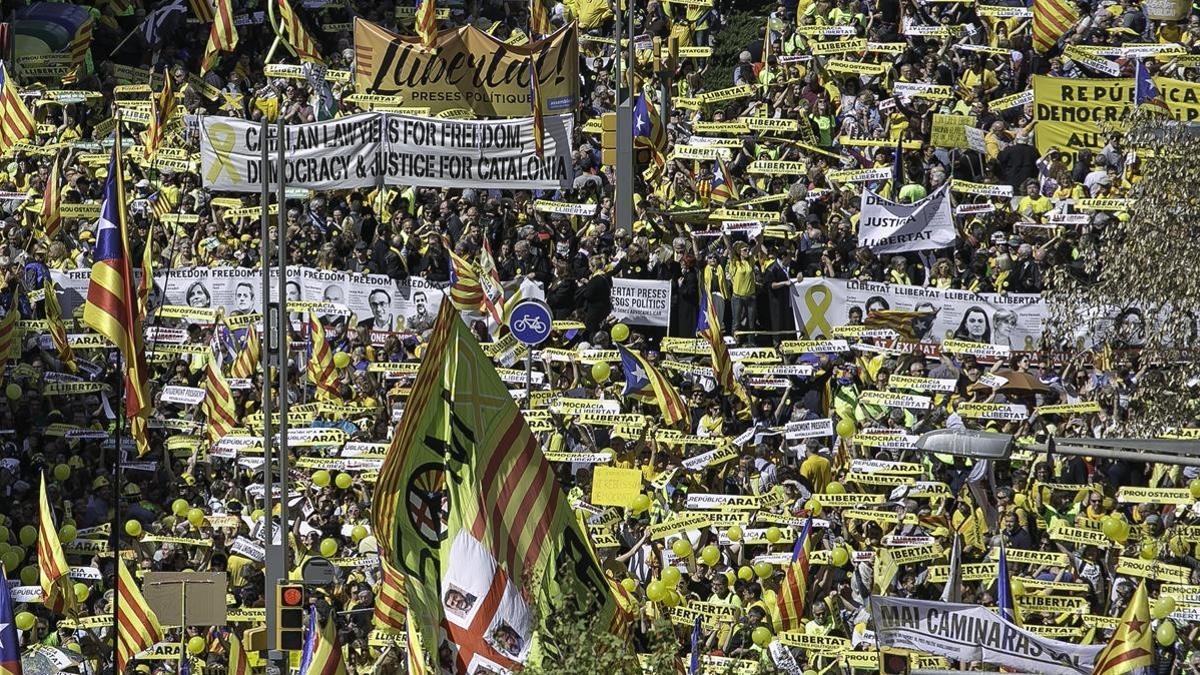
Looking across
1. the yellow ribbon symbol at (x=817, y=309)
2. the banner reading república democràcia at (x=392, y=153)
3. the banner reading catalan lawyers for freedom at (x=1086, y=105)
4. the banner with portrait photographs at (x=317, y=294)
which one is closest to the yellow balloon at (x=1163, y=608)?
the yellow ribbon symbol at (x=817, y=309)

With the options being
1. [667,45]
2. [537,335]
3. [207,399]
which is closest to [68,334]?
[207,399]

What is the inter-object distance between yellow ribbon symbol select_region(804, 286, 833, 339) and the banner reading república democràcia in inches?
184

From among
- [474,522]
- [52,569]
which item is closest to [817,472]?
[52,569]

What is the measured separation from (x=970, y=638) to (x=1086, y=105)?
10.8 meters

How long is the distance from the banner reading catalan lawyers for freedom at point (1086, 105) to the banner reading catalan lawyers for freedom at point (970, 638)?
993cm

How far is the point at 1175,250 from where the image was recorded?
3195 cm

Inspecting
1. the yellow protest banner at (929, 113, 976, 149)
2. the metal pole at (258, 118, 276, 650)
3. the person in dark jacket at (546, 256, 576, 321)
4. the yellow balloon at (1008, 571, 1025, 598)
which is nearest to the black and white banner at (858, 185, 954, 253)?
the yellow protest banner at (929, 113, 976, 149)

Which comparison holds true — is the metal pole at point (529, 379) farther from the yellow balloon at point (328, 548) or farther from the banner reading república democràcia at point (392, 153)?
the banner reading república democràcia at point (392, 153)

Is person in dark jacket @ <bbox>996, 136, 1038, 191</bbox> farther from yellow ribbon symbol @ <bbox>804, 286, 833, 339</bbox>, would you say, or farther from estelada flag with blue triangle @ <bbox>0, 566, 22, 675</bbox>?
estelada flag with blue triangle @ <bbox>0, 566, 22, 675</bbox>

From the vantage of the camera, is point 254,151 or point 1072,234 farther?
point 254,151

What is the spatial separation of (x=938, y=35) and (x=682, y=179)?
3633 millimetres

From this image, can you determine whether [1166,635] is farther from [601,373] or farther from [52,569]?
[52,569]

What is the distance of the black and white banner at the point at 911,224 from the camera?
3647 centimetres

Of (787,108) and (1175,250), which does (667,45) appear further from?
(1175,250)
